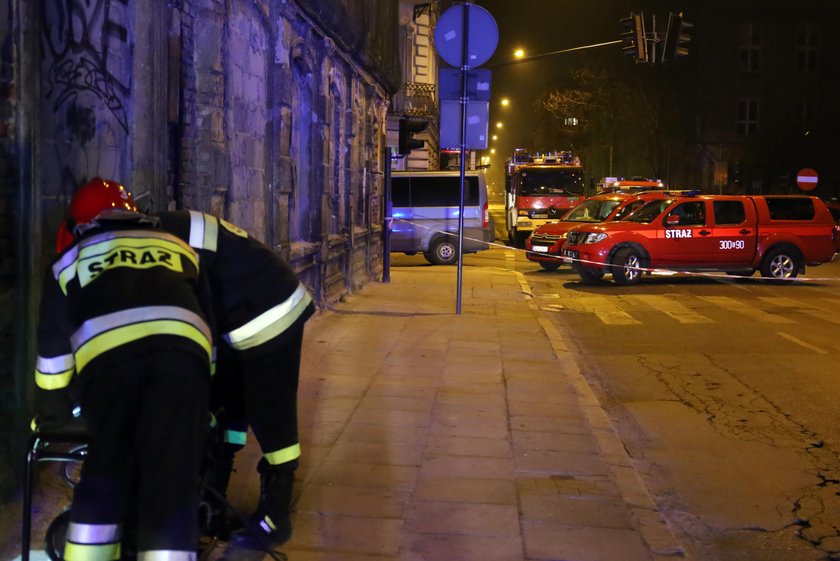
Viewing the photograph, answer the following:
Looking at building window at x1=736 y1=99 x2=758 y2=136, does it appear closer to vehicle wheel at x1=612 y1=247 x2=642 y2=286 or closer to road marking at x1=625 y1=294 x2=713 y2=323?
vehicle wheel at x1=612 y1=247 x2=642 y2=286

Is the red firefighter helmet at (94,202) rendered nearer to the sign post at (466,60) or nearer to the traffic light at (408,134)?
the sign post at (466,60)

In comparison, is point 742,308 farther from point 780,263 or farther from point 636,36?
point 636,36

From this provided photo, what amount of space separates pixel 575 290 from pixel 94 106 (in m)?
13.0

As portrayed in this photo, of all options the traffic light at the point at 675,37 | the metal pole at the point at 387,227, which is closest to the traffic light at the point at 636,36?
the traffic light at the point at 675,37

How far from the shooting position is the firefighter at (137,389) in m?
2.76

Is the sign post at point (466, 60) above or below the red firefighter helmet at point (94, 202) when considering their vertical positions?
above

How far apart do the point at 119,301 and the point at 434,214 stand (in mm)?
20330

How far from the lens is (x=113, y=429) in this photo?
9.18 feet

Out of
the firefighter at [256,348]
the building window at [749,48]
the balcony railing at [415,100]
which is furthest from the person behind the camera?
the building window at [749,48]

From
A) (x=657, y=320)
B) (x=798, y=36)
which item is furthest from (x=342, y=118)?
(x=798, y=36)

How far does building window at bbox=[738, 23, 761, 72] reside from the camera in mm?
49094

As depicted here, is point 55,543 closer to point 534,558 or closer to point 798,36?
point 534,558

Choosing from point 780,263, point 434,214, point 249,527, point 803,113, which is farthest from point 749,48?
point 249,527

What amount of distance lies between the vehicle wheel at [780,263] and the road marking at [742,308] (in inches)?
112
